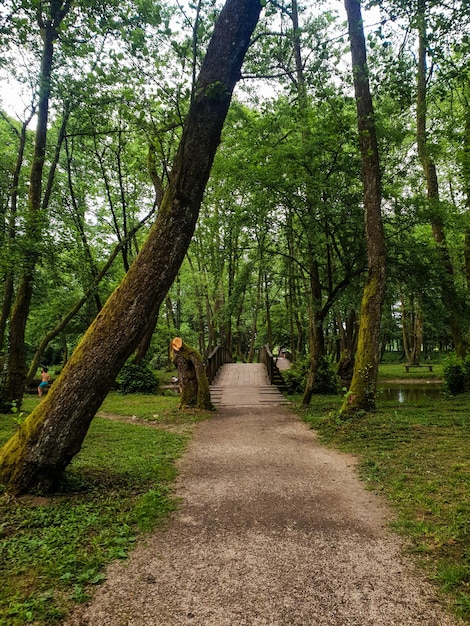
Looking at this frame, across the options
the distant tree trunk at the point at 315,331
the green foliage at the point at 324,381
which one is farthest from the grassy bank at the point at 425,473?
the green foliage at the point at 324,381

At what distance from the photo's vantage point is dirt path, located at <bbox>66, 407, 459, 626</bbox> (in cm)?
206

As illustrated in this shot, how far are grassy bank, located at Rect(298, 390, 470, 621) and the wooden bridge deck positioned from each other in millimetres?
2225

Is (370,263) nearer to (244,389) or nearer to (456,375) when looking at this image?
(456,375)

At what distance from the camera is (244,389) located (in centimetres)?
1245

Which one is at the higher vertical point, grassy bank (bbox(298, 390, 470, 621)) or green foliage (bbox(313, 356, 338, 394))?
green foliage (bbox(313, 356, 338, 394))

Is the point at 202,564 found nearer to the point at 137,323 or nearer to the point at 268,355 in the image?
the point at 137,323

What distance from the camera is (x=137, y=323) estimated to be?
3703mm

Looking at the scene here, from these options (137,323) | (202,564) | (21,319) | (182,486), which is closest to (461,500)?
(202,564)

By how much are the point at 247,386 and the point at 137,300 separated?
9.83 metres

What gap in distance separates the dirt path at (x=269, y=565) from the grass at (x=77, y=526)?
170mm

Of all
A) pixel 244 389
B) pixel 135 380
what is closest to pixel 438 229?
pixel 244 389

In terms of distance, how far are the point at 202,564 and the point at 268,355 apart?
12822mm

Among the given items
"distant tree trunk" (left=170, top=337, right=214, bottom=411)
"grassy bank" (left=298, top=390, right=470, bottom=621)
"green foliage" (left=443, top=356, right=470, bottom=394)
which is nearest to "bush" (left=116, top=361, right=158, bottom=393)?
"distant tree trunk" (left=170, top=337, right=214, bottom=411)

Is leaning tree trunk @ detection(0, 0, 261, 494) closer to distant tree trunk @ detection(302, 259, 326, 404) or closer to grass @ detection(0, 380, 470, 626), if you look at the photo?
grass @ detection(0, 380, 470, 626)
